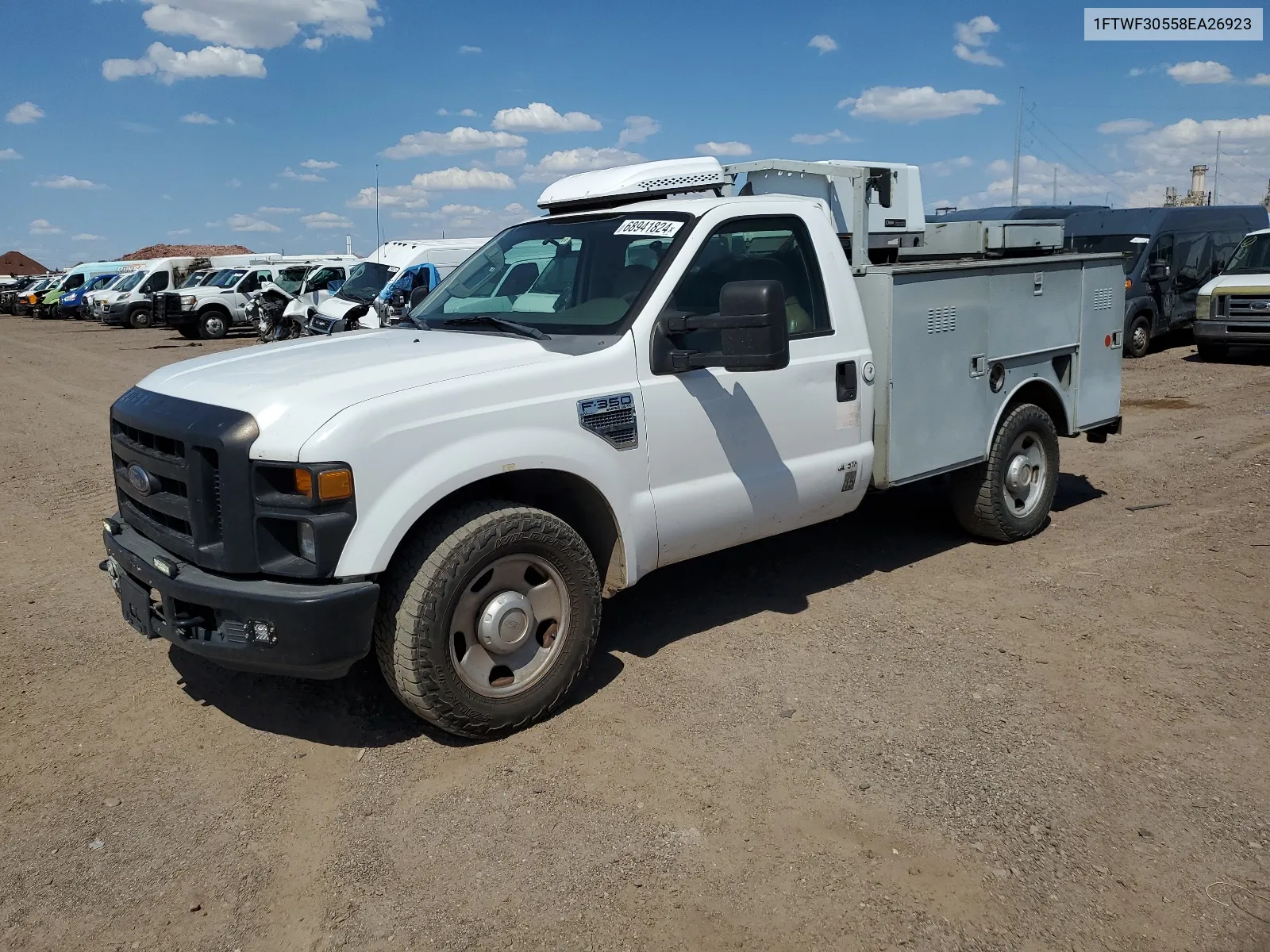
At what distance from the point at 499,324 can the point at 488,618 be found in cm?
139

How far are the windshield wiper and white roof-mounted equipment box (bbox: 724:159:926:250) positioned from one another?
178cm

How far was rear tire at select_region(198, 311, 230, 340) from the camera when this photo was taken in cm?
2728

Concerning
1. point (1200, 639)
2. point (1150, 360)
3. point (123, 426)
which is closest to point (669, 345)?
point (123, 426)

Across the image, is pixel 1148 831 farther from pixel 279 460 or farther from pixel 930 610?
pixel 279 460

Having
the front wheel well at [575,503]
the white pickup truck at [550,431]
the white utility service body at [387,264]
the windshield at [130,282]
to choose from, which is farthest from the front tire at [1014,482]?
the windshield at [130,282]

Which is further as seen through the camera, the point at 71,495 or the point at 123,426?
the point at 71,495

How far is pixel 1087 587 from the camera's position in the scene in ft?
19.0

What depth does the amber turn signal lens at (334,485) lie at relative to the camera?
3.56 metres

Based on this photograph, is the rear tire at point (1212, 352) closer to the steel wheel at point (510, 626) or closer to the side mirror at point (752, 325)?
the side mirror at point (752, 325)

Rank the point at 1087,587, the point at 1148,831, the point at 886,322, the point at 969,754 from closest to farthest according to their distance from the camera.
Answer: the point at 1148,831, the point at 969,754, the point at 886,322, the point at 1087,587

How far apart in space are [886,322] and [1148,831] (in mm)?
2788

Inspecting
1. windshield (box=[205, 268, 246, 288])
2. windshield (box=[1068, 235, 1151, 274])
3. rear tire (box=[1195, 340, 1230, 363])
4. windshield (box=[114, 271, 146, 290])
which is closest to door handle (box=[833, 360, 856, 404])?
windshield (box=[1068, 235, 1151, 274])

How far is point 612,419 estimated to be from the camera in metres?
4.30

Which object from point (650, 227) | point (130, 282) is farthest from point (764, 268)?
point (130, 282)
